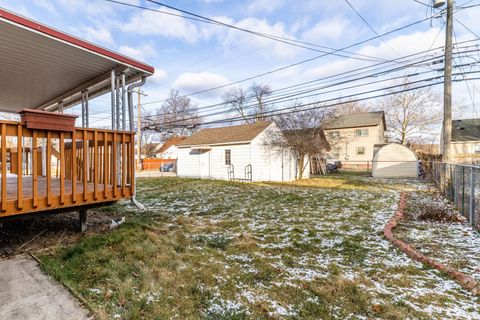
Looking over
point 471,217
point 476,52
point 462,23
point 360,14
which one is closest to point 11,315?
point 471,217

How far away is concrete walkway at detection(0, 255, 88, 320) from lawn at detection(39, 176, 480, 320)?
0.11 m

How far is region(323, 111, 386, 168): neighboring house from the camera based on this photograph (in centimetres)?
2977

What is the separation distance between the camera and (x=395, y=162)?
1756cm

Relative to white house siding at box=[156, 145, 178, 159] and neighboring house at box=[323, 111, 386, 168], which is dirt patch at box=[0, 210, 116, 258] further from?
white house siding at box=[156, 145, 178, 159]

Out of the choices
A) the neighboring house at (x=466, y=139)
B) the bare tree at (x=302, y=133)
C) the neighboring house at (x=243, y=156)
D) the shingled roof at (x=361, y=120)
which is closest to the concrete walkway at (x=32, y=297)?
the neighboring house at (x=243, y=156)

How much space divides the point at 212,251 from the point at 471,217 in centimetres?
522

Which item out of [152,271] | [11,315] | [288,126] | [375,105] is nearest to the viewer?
[11,315]

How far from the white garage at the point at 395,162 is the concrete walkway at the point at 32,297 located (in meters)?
19.1

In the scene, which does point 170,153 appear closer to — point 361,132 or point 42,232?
point 361,132

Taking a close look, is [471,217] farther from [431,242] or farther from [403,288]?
[403,288]

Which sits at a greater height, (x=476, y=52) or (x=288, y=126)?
(x=476, y=52)

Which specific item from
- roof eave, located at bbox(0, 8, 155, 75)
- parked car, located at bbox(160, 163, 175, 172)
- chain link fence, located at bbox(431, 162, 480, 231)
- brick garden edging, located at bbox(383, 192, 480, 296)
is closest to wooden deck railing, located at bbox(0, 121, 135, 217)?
roof eave, located at bbox(0, 8, 155, 75)

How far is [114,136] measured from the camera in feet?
13.0

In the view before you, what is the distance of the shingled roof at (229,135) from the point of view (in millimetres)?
14858
